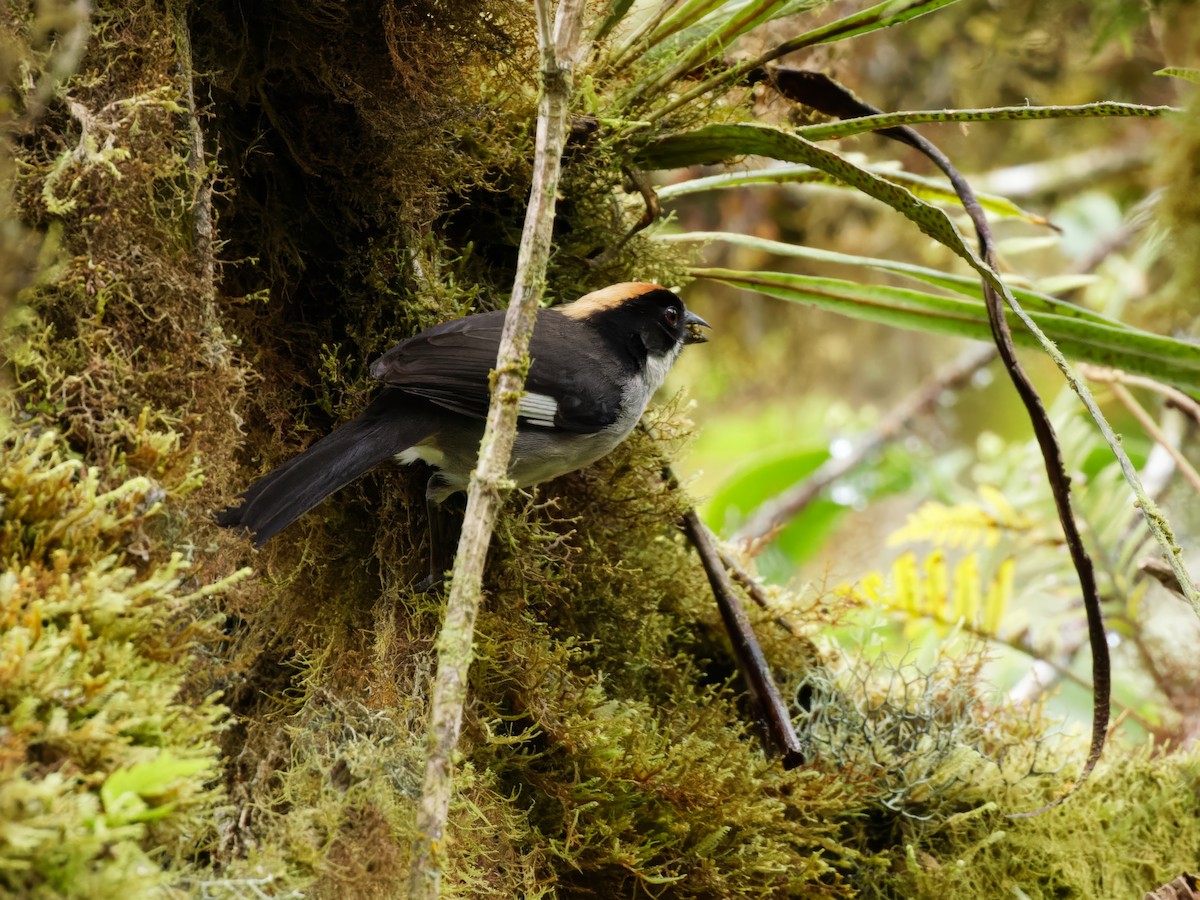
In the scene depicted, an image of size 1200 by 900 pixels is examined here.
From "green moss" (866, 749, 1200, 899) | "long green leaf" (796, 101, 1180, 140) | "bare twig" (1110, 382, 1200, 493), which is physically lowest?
"green moss" (866, 749, 1200, 899)

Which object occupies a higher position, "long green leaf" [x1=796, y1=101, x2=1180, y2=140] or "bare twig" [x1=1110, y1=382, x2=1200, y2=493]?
"long green leaf" [x1=796, y1=101, x2=1180, y2=140]

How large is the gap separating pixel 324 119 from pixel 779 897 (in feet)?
6.14

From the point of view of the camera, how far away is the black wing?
223 cm

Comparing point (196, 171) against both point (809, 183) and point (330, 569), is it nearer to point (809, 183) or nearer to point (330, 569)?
point (330, 569)

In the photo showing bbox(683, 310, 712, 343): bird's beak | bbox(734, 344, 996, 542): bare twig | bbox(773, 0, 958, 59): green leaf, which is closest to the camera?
bbox(773, 0, 958, 59): green leaf

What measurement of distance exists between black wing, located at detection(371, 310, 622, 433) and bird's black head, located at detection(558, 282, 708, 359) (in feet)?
0.15

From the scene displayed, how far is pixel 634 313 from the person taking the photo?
272cm

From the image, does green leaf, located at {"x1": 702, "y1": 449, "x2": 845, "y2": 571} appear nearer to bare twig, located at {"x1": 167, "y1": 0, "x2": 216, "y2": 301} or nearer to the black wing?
the black wing

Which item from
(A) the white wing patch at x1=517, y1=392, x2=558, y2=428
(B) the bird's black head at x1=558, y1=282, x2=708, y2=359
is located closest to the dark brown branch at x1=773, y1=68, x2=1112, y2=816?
(B) the bird's black head at x1=558, y1=282, x2=708, y2=359

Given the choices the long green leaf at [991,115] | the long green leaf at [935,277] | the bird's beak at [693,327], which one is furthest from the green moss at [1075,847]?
the long green leaf at [991,115]

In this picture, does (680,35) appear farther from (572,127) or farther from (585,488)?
(585,488)

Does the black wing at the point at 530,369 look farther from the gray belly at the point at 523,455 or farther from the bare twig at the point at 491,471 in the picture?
the bare twig at the point at 491,471

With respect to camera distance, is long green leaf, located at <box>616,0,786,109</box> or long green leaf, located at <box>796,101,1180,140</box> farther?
long green leaf, located at <box>616,0,786,109</box>

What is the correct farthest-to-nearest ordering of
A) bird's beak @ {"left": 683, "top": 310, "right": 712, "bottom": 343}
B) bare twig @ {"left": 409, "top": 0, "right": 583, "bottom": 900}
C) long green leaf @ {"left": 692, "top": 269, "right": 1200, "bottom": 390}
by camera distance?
1. bird's beak @ {"left": 683, "top": 310, "right": 712, "bottom": 343}
2. long green leaf @ {"left": 692, "top": 269, "right": 1200, "bottom": 390}
3. bare twig @ {"left": 409, "top": 0, "right": 583, "bottom": 900}
